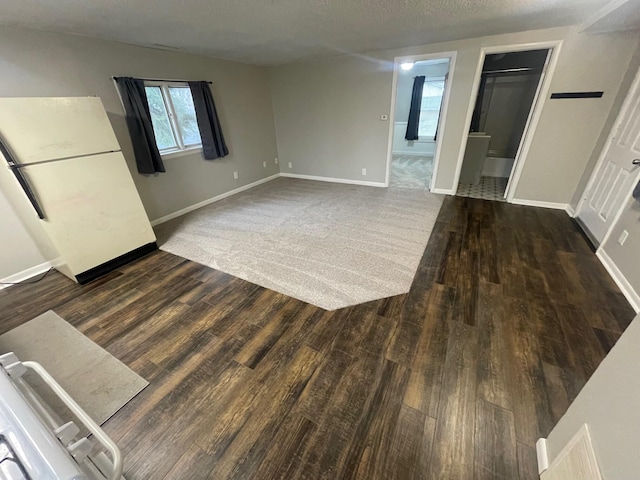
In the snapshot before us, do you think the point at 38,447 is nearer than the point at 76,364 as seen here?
Yes

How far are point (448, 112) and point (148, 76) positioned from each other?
420 cm

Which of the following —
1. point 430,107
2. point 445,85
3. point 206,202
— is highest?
point 445,85

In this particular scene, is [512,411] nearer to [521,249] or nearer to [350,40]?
[521,249]

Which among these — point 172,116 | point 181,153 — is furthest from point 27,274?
point 172,116

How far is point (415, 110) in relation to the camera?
7.07m

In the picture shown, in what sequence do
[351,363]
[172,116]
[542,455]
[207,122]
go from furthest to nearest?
[207,122] < [172,116] < [351,363] < [542,455]

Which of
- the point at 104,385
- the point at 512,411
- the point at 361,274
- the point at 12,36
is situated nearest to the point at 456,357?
the point at 512,411

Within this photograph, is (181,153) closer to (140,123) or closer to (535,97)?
(140,123)

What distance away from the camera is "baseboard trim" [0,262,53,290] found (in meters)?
2.49

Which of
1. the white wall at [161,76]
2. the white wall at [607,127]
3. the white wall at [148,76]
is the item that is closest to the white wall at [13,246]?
the white wall at [148,76]

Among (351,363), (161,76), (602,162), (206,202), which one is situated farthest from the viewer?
(206,202)

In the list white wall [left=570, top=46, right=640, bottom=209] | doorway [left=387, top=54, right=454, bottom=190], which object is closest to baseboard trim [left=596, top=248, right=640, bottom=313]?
white wall [left=570, top=46, right=640, bottom=209]

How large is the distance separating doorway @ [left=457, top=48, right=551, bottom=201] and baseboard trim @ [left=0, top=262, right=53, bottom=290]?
5678mm

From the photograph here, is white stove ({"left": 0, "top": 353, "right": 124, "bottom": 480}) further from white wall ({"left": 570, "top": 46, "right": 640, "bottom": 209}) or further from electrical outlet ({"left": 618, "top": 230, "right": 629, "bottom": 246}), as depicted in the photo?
white wall ({"left": 570, "top": 46, "right": 640, "bottom": 209})
